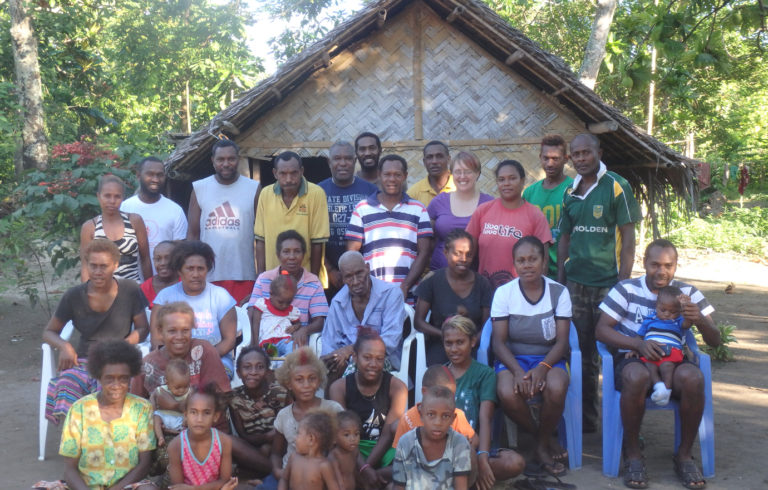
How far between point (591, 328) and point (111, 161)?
5181 mm

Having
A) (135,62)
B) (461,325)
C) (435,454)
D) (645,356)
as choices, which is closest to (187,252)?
(461,325)

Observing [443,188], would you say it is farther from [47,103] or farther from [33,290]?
[47,103]

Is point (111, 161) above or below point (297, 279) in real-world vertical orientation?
above

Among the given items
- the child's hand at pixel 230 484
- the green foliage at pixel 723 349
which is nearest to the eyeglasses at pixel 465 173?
the child's hand at pixel 230 484

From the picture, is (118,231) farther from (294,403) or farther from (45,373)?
(294,403)

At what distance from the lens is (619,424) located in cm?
391

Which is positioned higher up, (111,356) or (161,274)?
(161,274)

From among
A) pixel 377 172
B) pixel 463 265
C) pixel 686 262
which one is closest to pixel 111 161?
pixel 377 172

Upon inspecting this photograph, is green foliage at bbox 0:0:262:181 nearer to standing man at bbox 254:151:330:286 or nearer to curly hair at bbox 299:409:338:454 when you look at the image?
standing man at bbox 254:151:330:286

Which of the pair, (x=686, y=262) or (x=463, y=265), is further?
(x=686, y=262)

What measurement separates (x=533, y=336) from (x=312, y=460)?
1.58m

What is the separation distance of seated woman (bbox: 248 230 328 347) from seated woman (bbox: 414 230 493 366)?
647mm

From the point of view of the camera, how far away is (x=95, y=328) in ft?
14.0

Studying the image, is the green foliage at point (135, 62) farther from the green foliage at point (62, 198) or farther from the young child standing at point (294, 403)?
the young child standing at point (294, 403)
